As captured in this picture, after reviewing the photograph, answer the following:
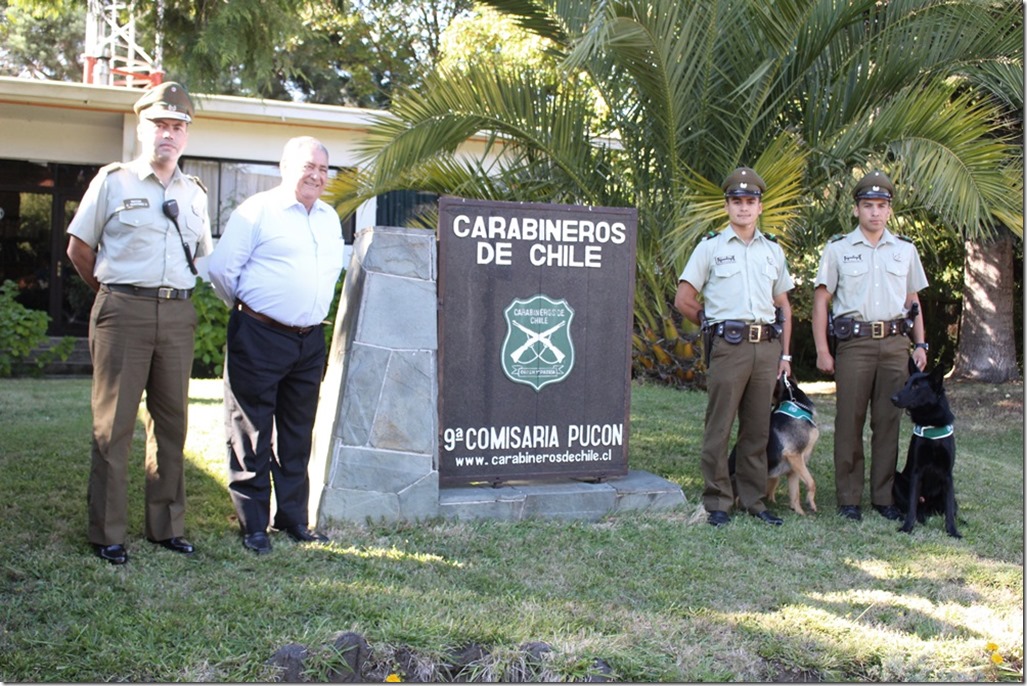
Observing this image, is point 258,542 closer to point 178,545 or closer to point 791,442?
point 178,545

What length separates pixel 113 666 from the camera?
331 centimetres

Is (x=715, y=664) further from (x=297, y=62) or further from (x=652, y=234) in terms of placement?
(x=297, y=62)

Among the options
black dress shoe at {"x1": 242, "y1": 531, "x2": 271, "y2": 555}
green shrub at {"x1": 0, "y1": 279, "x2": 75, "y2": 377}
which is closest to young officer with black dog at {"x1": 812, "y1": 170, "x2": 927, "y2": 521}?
black dress shoe at {"x1": 242, "y1": 531, "x2": 271, "y2": 555}

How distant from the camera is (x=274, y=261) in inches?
181

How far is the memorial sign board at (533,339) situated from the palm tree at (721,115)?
975 mm

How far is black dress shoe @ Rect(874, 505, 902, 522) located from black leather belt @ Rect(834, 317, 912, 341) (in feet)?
3.41

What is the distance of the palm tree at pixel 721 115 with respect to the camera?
22.1 feet

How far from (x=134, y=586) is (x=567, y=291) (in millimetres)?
2801

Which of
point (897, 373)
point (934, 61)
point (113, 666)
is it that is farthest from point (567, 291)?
point (934, 61)

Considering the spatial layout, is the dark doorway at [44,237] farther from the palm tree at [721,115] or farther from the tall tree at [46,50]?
the tall tree at [46,50]

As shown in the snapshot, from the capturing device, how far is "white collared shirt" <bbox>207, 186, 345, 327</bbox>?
4590 millimetres

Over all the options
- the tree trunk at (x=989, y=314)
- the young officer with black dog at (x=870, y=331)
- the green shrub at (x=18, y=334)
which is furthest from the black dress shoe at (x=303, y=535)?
the tree trunk at (x=989, y=314)

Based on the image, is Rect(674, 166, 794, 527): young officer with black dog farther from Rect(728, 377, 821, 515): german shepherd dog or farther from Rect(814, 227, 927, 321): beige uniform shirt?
Rect(814, 227, 927, 321): beige uniform shirt

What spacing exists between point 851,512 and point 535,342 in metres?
2.15
